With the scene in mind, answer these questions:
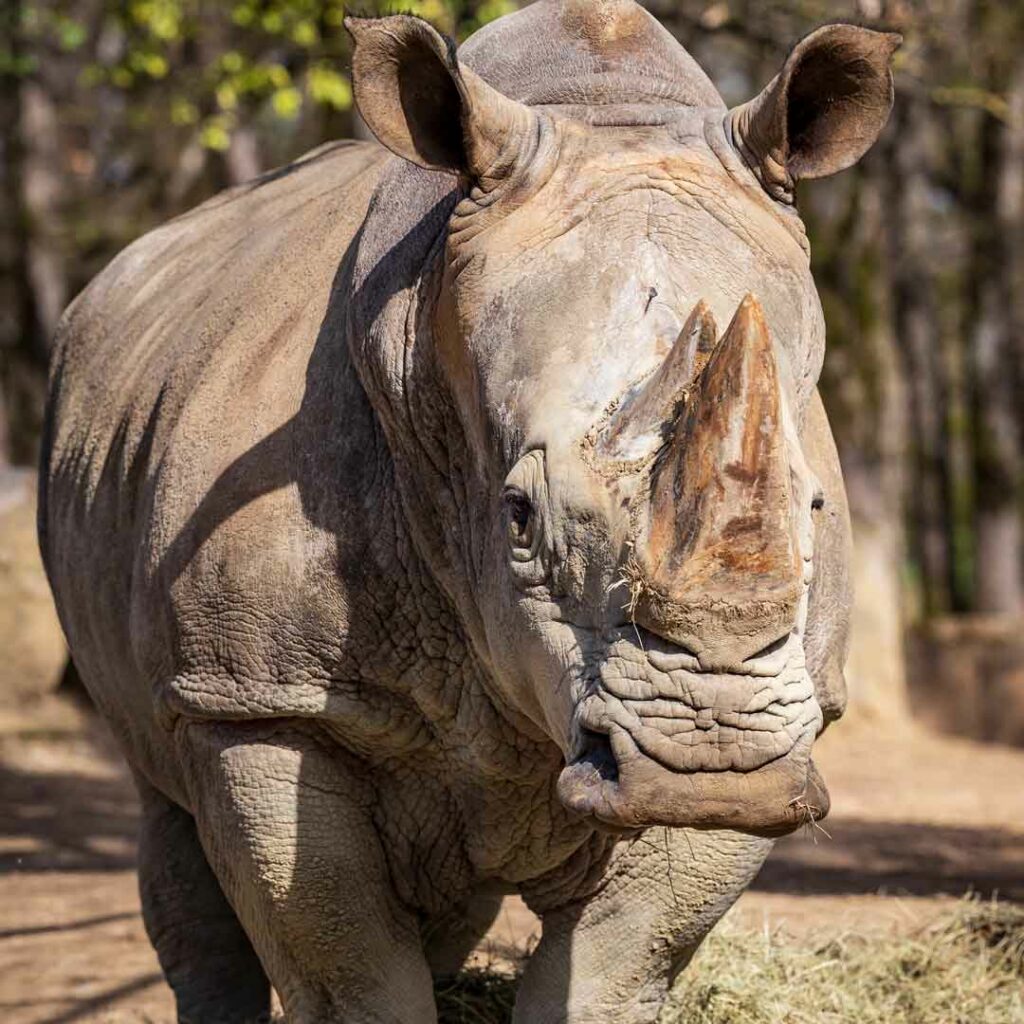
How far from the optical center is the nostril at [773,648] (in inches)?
121

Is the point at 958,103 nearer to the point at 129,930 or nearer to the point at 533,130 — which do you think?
the point at 129,930

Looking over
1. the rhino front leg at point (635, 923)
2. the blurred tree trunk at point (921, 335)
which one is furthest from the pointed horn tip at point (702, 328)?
the blurred tree trunk at point (921, 335)

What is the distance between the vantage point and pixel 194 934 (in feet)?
17.6

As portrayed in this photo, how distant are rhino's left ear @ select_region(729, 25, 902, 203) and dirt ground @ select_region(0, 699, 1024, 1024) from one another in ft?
4.15

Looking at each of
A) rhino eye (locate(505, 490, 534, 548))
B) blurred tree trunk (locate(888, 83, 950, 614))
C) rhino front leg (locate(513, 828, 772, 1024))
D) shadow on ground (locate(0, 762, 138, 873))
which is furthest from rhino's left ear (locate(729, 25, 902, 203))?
blurred tree trunk (locate(888, 83, 950, 614))

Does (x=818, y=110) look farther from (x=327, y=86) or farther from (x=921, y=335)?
(x=921, y=335)

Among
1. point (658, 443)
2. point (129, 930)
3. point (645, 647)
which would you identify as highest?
point (658, 443)

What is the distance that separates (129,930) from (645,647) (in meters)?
4.36

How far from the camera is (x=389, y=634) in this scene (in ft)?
13.4

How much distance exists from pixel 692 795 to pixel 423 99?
58.8 inches

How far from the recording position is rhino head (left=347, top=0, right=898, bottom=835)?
121 inches

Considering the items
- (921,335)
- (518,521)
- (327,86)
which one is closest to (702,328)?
(518,521)

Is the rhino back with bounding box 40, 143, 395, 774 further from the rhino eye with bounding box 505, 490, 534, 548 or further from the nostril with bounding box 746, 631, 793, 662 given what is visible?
the nostril with bounding box 746, 631, 793, 662

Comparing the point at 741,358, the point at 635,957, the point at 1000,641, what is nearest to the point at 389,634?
the point at 635,957
